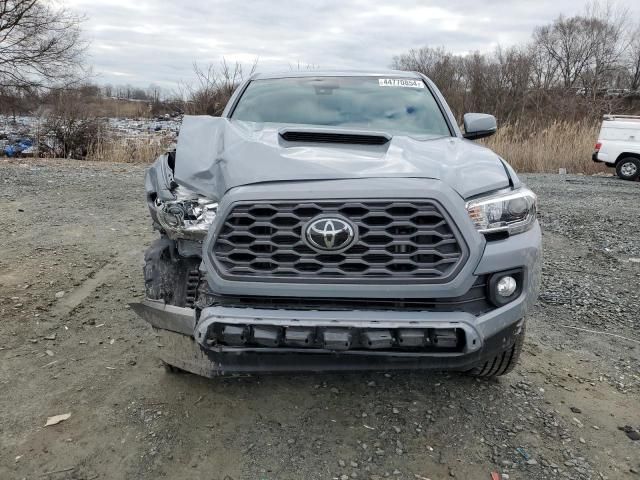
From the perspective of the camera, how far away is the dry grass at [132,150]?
1336cm

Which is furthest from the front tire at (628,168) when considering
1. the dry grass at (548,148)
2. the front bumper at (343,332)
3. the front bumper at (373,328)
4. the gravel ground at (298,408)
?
the front bumper at (343,332)

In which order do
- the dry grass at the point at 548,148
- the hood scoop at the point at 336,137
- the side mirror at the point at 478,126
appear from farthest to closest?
the dry grass at the point at 548,148 < the side mirror at the point at 478,126 < the hood scoop at the point at 336,137

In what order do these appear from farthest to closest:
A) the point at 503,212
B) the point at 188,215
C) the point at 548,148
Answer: the point at 548,148, the point at 188,215, the point at 503,212

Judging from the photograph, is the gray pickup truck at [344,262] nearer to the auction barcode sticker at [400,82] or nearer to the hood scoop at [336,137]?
the hood scoop at [336,137]

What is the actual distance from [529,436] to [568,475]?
10.5 inches

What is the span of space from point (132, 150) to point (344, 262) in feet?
42.9

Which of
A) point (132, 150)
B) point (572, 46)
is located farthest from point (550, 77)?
point (132, 150)

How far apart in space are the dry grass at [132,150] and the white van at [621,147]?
12.0 m

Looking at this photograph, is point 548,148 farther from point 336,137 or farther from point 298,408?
point 298,408

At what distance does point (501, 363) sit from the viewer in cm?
254

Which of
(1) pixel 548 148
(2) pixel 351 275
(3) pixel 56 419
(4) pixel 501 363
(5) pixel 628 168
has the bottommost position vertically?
(3) pixel 56 419

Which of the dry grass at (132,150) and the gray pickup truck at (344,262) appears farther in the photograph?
the dry grass at (132,150)

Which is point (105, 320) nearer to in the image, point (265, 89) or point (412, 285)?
point (265, 89)

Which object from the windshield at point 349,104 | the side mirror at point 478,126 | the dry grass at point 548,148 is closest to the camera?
the windshield at point 349,104
